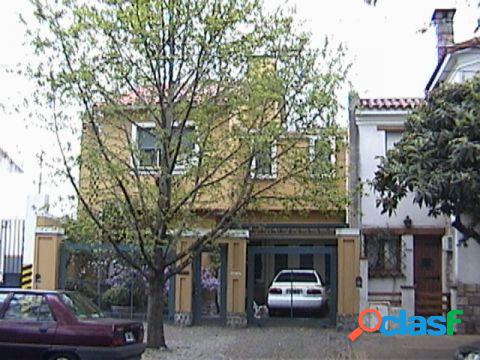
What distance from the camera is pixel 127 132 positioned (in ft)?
49.3

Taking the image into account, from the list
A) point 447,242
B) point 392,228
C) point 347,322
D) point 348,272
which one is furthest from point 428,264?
point 347,322

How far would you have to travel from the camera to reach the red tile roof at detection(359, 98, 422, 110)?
19.4 metres

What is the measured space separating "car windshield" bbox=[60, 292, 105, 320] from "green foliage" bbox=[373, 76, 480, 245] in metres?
6.25

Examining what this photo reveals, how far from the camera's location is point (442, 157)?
13.7 metres

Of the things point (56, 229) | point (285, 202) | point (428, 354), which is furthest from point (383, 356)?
point (56, 229)

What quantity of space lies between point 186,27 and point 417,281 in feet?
33.3

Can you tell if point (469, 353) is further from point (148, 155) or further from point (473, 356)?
point (148, 155)

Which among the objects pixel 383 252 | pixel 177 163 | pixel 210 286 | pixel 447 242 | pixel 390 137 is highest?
pixel 390 137

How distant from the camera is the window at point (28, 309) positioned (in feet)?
37.7

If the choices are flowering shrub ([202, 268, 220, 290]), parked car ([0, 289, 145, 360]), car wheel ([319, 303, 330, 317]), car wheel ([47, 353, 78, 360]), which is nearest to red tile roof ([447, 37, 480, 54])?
car wheel ([319, 303, 330, 317])

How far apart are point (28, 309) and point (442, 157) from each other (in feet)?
26.6

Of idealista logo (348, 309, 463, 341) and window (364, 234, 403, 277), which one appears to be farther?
window (364, 234, 403, 277)

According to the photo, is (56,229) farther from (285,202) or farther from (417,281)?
(417,281)

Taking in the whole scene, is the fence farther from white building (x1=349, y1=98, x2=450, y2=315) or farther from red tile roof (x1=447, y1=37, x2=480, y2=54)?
red tile roof (x1=447, y1=37, x2=480, y2=54)
